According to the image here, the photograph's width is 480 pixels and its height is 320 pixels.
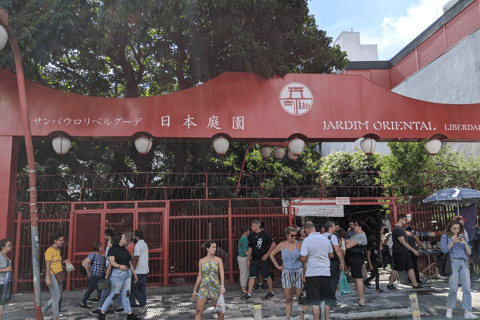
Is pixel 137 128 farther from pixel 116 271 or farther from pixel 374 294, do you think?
pixel 374 294

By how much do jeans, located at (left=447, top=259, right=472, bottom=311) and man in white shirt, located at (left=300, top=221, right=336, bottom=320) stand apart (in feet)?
8.10

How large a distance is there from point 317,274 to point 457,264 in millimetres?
2941

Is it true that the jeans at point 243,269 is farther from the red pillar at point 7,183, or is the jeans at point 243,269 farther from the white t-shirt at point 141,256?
the red pillar at point 7,183

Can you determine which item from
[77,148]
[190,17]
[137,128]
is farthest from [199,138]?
[77,148]

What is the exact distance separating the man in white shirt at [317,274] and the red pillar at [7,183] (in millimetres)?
7374

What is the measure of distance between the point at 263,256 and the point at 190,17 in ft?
21.3

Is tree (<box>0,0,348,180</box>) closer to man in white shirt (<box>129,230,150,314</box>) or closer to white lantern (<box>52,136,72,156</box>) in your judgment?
white lantern (<box>52,136,72,156</box>)

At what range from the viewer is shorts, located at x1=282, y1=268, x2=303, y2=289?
276 inches

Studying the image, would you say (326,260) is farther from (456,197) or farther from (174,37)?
(174,37)

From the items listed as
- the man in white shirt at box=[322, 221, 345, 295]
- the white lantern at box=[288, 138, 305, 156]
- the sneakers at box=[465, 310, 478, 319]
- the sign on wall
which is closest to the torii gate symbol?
the white lantern at box=[288, 138, 305, 156]

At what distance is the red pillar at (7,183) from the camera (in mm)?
9320

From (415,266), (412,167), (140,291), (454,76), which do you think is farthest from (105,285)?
(454,76)

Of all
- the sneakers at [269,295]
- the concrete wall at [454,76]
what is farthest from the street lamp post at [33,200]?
the concrete wall at [454,76]

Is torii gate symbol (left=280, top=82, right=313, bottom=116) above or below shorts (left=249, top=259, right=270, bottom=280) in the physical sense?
above
